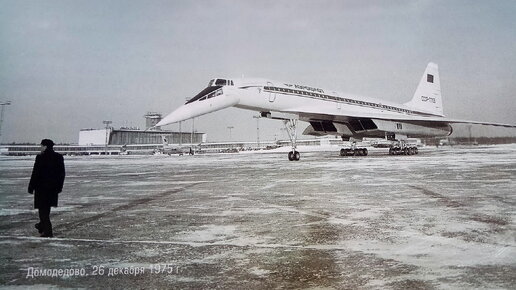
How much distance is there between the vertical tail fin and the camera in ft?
118

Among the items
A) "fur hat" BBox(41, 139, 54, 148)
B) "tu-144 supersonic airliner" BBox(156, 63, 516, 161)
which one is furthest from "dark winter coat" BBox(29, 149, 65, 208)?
"tu-144 supersonic airliner" BBox(156, 63, 516, 161)

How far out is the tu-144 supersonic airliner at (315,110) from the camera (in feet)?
63.7

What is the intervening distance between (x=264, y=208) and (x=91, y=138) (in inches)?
2048

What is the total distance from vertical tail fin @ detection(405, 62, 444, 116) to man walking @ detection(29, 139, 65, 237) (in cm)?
3591

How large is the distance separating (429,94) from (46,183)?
38137mm

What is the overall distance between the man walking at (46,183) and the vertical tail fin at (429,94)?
35.9m

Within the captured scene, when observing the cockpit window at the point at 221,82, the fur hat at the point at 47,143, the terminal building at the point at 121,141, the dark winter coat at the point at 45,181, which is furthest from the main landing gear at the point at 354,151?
the dark winter coat at the point at 45,181

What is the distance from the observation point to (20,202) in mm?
8281

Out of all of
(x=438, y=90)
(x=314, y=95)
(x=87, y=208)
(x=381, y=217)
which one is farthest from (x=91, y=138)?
(x=381, y=217)

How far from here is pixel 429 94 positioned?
36.4m

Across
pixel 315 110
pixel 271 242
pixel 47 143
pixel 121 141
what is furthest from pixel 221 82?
pixel 121 141

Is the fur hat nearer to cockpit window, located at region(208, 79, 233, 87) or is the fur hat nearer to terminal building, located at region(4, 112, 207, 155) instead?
cockpit window, located at region(208, 79, 233, 87)

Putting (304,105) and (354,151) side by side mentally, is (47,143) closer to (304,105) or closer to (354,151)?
(304,105)

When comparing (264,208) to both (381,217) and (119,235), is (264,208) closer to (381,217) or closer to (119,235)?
(381,217)
